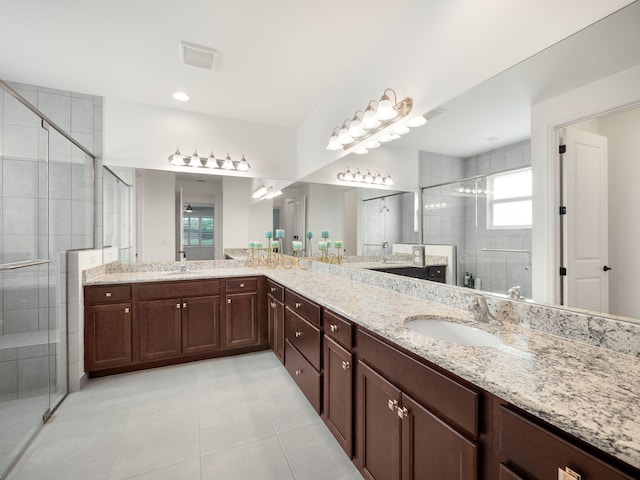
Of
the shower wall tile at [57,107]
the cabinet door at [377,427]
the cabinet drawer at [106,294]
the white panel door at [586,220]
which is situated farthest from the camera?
the shower wall tile at [57,107]

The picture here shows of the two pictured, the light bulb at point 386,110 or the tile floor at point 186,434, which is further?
the light bulb at point 386,110

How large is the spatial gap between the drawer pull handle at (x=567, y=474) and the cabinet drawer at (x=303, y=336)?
1.29 m

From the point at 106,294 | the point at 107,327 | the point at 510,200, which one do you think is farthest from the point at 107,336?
the point at 510,200

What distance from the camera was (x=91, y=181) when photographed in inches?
110

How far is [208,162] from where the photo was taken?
10.6 feet

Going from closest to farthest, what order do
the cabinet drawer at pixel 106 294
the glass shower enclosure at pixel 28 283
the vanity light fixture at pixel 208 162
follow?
the glass shower enclosure at pixel 28 283 < the cabinet drawer at pixel 106 294 < the vanity light fixture at pixel 208 162

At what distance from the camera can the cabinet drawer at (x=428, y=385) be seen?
0.82 meters

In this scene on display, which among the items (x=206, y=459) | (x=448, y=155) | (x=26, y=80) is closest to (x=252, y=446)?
(x=206, y=459)

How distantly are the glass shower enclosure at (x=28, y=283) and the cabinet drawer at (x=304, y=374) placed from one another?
163 centimetres

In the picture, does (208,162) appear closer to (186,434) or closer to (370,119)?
(370,119)

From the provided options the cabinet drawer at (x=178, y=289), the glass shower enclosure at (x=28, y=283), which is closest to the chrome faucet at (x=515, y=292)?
the cabinet drawer at (x=178, y=289)

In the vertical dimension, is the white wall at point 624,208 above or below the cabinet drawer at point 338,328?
above

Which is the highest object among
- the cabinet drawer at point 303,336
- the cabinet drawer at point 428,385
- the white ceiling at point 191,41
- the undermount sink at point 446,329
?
the white ceiling at point 191,41

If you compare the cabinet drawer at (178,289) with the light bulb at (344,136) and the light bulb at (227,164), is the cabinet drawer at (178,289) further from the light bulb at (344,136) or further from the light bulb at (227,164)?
the light bulb at (344,136)
